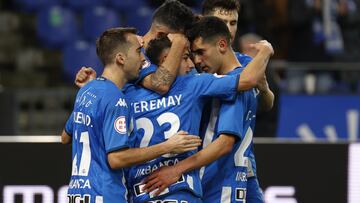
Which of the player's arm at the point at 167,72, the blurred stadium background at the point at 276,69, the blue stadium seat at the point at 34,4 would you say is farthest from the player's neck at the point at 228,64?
the blue stadium seat at the point at 34,4

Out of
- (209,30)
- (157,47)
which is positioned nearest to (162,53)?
(157,47)

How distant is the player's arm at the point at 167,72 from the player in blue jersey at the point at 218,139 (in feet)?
0.52

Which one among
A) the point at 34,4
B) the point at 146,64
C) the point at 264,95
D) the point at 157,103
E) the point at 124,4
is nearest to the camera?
the point at 157,103

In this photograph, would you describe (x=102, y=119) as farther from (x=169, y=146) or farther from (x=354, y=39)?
(x=354, y=39)

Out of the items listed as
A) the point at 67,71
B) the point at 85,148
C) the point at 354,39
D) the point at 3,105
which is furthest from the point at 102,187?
the point at 354,39

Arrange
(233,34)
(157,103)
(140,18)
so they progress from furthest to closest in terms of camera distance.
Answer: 1. (140,18)
2. (233,34)
3. (157,103)

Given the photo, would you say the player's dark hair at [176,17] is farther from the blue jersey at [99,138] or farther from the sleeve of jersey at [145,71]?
the blue jersey at [99,138]

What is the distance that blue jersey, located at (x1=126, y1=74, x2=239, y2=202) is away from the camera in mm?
5449

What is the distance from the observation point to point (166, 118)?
215 inches

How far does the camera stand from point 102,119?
5316mm

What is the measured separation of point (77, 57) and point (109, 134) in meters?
8.51

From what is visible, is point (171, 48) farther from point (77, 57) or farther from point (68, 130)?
point (77, 57)

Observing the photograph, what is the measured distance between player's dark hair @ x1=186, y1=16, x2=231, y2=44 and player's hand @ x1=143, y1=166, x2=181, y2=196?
74cm

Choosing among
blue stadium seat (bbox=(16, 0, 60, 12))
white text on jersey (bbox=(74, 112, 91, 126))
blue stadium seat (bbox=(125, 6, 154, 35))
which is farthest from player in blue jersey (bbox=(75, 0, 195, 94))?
blue stadium seat (bbox=(16, 0, 60, 12))
